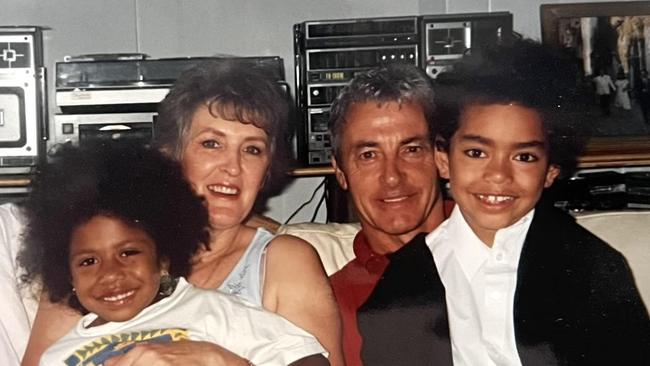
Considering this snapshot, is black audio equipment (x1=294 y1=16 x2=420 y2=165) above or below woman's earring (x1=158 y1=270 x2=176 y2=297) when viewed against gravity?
above

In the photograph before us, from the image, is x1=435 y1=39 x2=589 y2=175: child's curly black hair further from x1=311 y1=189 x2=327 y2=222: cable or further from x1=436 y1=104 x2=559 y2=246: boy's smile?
x1=311 y1=189 x2=327 y2=222: cable

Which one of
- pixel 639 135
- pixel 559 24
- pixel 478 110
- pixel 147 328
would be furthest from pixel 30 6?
pixel 639 135

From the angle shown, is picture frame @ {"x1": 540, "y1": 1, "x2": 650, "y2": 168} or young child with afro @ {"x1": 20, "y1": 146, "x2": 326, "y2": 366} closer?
young child with afro @ {"x1": 20, "y1": 146, "x2": 326, "y2": 366}

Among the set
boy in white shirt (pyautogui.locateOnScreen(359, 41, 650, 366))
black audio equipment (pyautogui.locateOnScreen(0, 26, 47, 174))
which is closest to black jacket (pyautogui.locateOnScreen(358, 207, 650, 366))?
boy in white shirt (pyautogui.locateOnScreen(359, 41, 650, 366))

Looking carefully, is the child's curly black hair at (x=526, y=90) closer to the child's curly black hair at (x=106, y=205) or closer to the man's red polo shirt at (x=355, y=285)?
the man's red polo shirt at (x=355, y=285)

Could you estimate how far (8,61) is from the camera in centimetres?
129

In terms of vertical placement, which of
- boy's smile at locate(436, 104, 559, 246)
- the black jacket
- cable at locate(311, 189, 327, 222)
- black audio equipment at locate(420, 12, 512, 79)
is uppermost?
black audio equipment at locate(420, 12, 512, 79)

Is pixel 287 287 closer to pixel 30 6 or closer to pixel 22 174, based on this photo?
pixel 22 174

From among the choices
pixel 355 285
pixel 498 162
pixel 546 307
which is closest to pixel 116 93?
pixel 355 285

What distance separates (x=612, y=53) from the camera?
132 centimetres

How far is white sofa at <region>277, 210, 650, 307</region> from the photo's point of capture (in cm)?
129

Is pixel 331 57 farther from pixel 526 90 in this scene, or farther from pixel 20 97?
pixel 20 97

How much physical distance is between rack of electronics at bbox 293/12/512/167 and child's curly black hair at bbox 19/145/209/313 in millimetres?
192

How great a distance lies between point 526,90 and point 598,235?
0.80 feet
